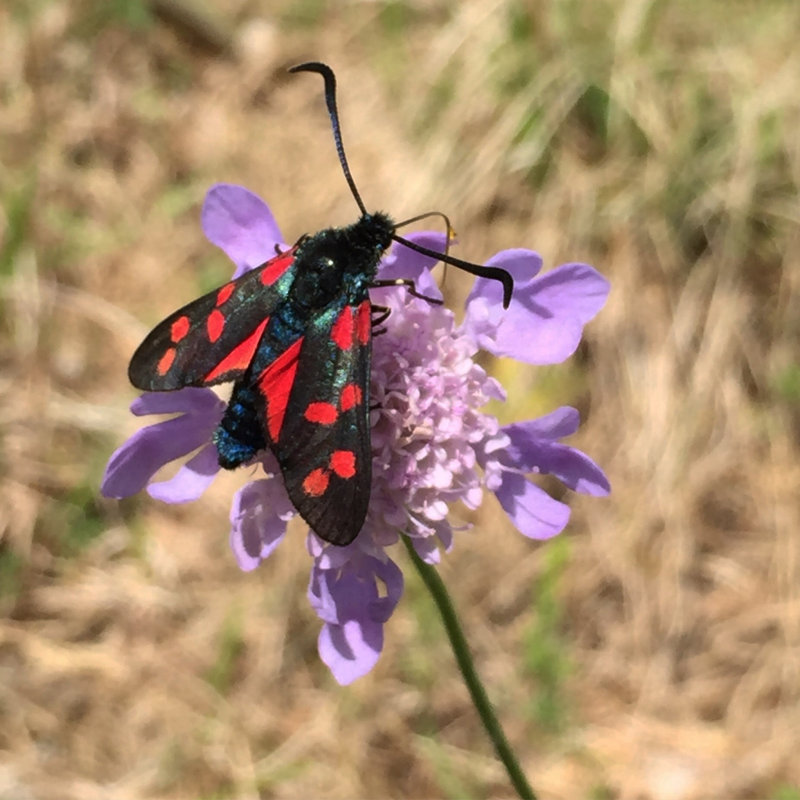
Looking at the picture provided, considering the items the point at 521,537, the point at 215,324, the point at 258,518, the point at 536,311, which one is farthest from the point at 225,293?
the point at 521,537

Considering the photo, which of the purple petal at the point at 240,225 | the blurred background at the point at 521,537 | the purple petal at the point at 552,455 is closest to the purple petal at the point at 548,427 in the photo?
the purple petal at the point at 552,455

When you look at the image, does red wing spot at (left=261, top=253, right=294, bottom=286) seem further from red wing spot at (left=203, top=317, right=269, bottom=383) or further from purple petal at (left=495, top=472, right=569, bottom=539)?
purple petal at (left=495, top=472, right=569, bottom=539)

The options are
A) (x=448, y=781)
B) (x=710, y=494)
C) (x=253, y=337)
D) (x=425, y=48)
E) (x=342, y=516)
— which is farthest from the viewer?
(x=425, y=48)

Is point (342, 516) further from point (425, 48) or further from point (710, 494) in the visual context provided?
point (425, 48)

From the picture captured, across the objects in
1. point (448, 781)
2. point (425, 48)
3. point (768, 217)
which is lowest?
point (448, 781)

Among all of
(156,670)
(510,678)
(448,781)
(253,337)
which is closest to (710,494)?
(510,678)

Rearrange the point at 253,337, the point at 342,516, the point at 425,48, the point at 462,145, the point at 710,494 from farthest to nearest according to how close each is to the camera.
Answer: the point at 425,48 < the point at 462,145 < the point at 710,494 < the point at 253,337 < the point at 342,516
